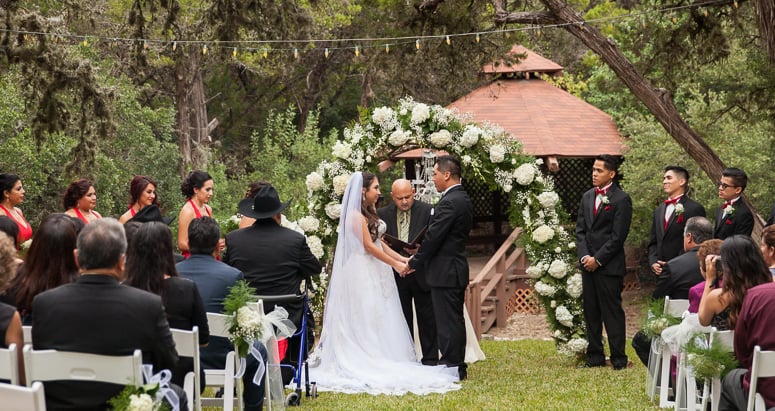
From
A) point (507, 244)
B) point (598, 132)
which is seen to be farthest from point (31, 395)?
point (598, 132)

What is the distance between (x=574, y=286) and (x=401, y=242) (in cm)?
197

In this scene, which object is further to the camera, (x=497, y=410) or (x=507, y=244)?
(x=507, y=244)

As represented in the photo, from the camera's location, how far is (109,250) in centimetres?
495

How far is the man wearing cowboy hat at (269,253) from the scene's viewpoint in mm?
8375

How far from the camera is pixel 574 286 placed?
11.1 m

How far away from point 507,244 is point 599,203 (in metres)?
9.31

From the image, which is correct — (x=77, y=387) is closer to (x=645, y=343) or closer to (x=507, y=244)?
(x=645, y=343)

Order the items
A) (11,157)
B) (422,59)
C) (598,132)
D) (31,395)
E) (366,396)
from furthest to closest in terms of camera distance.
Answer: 1. (598,132)
2. (11,157)
3. (422,59)
4. (366,396)
5. (31,395)

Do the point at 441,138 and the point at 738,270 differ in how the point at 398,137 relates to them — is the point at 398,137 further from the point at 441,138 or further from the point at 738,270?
the point at 738,270

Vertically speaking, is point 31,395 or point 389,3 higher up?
point 389,3

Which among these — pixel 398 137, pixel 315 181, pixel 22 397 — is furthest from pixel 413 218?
pixel 22 397

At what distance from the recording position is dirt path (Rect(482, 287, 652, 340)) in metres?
18.1

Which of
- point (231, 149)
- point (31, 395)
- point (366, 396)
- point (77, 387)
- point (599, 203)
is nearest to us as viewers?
point (31, 395)

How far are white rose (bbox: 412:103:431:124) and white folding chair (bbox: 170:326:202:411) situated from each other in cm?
583
